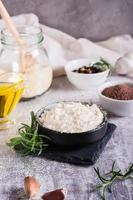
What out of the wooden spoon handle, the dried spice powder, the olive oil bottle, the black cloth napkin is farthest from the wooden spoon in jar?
the black cloth napkin

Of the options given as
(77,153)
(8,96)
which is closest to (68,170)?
(77,153)

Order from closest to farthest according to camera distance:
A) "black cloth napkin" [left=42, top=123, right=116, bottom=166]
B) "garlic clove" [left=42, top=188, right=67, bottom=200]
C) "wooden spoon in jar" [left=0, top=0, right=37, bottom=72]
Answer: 1. "garlic clove" [left=42, top=188, right=67, bottom=200]
2. "black cloth napkin" [left=42, top=123, right=116, bottom=166]
3. "wooden spoon in jar" [left=0, top=0, right=37, bottom=72]

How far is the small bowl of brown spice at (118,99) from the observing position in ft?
3.79

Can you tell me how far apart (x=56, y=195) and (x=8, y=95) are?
1.09ft

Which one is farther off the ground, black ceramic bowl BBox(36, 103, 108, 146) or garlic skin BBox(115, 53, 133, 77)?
black ceramic bowl BBox(36, 103, 108, 146)

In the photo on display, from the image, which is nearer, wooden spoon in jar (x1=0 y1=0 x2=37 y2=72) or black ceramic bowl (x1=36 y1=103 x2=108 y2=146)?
black ceramic bowl (x1=36 y1=103 x2=108 y2=146)

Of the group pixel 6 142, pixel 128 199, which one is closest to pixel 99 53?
pixel 6 142

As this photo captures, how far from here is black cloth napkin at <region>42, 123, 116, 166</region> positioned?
960mm

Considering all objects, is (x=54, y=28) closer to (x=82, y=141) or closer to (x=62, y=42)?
(x=62, y=42)

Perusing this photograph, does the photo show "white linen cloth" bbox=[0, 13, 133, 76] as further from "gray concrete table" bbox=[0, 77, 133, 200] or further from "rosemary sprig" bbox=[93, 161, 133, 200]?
"rosemary sprig" bbox=[93, 161, 133, 200]

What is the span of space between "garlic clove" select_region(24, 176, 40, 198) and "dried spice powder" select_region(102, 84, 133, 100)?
1.22 ft

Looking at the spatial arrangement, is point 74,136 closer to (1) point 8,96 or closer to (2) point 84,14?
(1) point 8,96

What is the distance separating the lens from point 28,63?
1.26 meters

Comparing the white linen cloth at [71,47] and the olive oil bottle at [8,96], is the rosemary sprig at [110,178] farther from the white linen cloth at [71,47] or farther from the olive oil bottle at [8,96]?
the white linen cloth at [71,47]
